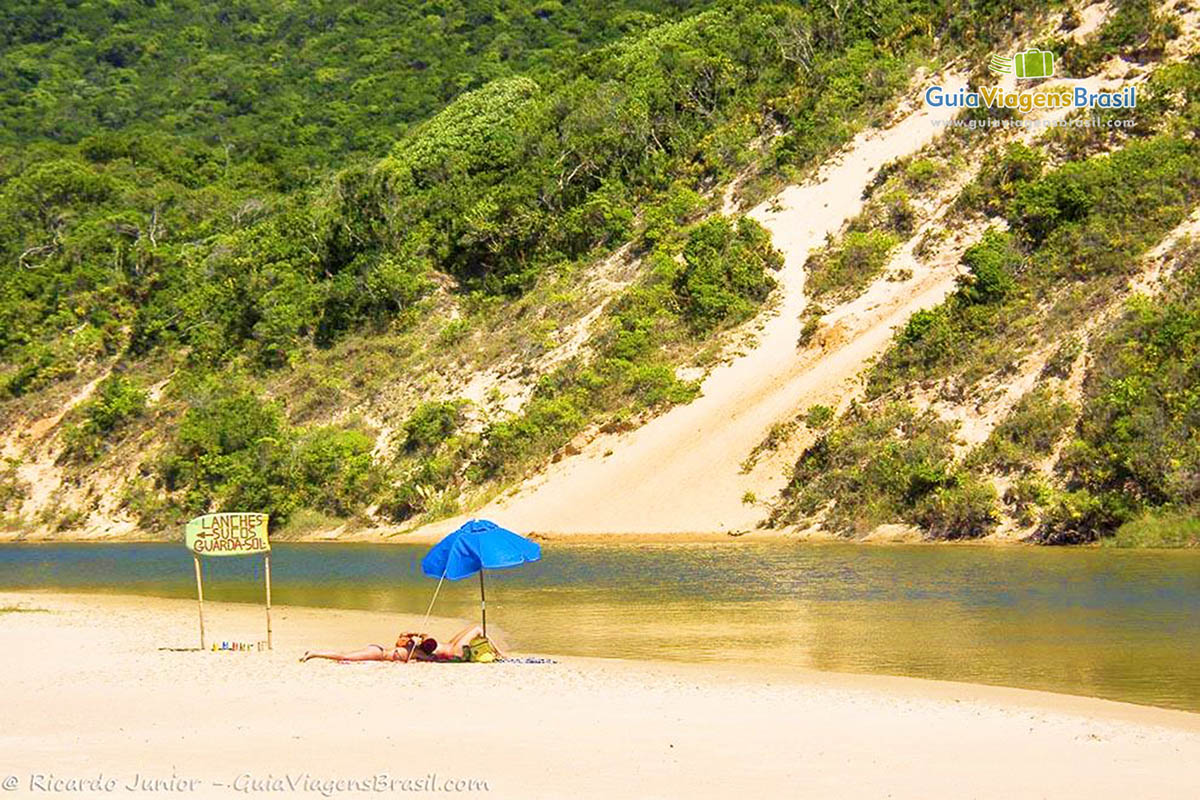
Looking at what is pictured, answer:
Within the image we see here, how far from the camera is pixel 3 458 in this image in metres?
65.3

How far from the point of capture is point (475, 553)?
1922cm

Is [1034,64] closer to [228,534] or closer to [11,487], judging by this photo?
[228,534]

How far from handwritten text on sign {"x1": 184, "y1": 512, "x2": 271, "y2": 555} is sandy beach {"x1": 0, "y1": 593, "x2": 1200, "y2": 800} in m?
A: 1.60

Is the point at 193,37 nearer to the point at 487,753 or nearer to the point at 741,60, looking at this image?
the point at 741,60

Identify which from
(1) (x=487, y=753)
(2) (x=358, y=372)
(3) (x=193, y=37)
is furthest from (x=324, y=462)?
(3) (x=193, y=37)

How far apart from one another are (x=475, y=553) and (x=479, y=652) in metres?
1.36

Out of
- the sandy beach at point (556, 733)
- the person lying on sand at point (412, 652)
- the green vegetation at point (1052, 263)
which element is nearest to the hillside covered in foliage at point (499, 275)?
the green vegetation at point (1052, 263)

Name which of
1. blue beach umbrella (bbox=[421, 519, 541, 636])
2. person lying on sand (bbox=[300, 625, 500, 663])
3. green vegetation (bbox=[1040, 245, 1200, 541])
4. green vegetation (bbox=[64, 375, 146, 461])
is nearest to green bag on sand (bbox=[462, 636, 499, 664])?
person lying on sand (bbox=[300, 625, 500, 663])

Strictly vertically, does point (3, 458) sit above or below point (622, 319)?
below

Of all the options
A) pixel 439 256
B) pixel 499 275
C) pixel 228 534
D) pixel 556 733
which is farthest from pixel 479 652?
pixel 439 256

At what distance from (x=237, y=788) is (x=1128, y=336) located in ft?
115

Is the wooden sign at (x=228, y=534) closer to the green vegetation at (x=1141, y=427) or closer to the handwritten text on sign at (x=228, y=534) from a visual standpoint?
the handwritten text on sign at (x=228, y=534)

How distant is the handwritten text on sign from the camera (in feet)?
66.1

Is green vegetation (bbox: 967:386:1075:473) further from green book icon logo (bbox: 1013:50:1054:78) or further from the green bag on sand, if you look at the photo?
the green bag on sand
